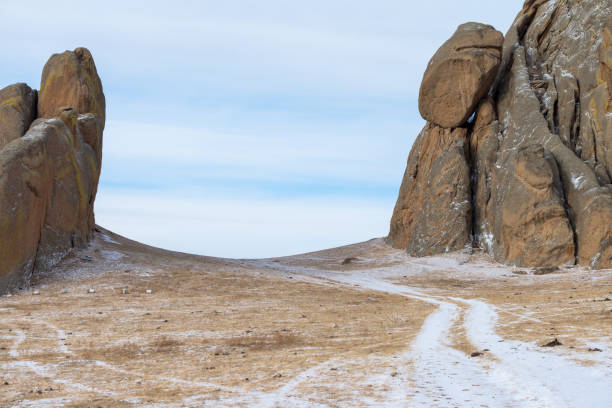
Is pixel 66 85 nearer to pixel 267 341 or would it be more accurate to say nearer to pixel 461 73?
pixel 461 73

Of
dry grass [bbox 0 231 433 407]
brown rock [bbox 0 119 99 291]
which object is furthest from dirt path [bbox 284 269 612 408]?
brown rock [bbox 0 119 99 291]

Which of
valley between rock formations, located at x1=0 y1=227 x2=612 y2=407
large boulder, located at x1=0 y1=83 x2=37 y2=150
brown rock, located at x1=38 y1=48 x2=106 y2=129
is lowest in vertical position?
valley between rock formations, located at x1=0 y1=227 x2=612 y2=407

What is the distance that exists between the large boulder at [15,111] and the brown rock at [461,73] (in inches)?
1395

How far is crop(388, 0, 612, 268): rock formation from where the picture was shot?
37906 millimetres

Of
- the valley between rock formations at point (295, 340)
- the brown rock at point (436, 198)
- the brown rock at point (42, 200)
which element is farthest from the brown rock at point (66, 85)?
the brown rock at point (436, 198)

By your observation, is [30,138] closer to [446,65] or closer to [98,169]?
[98,169]

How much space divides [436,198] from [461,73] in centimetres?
1190

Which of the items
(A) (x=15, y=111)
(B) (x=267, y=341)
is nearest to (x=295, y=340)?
(B) (x=267, y=341)

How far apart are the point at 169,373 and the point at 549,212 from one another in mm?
32861

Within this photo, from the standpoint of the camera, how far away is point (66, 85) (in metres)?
43.5

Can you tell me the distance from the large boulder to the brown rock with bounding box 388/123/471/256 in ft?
115

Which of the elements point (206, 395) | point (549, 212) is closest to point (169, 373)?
point (206, 395)

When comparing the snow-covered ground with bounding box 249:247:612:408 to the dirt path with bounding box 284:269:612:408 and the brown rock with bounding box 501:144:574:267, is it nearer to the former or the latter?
the dirt path with bounding box 284:269:612:408

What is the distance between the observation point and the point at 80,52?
45.1 meters
